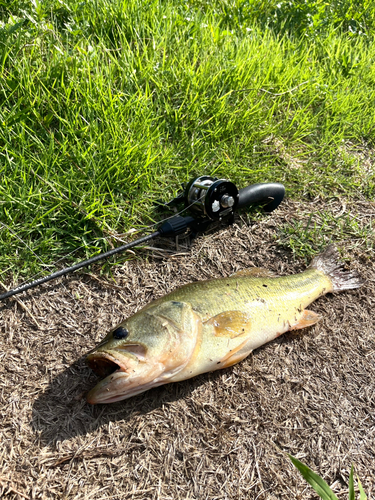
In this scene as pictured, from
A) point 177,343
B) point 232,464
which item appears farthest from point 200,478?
point 177,343

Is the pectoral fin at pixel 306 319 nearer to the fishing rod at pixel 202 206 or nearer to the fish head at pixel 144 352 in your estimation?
the fish head at pixel 144 352

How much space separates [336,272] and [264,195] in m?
0.87

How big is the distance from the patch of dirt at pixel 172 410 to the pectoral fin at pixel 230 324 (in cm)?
35

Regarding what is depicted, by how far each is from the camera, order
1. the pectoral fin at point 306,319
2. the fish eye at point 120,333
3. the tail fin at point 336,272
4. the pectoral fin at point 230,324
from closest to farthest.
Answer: the fish eye at point 120,333 < the pectoral fin at point 230,324 < the pectoral fin at point 306,319 < the tail fin at point 336,272

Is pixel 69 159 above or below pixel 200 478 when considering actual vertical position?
above

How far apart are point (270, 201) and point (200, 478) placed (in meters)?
2.21

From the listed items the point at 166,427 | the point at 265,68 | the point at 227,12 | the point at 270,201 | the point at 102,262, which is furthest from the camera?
the point at 227,12

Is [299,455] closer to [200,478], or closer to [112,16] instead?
[200,478]

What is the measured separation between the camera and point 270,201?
11.1 ft

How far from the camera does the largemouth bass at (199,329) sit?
2145mm

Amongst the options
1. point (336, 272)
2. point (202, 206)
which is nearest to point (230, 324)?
point (202, 206)

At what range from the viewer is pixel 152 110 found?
3.50 metres

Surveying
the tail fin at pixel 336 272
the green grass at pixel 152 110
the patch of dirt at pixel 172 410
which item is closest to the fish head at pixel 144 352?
the patch of dirt at pixel 172 410

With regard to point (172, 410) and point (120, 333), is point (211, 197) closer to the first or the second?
point (120, 333)
